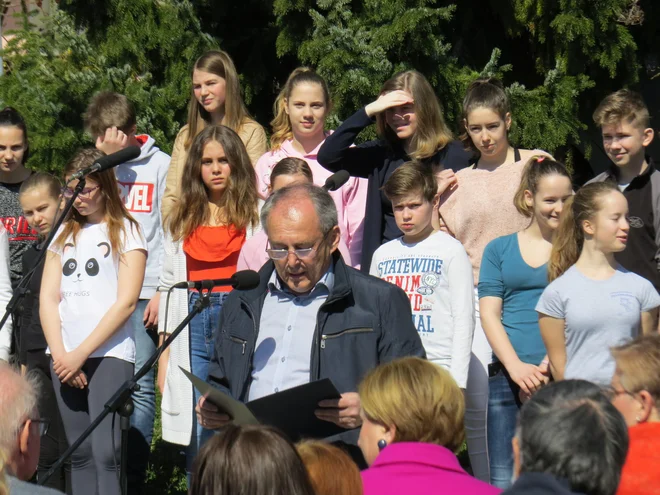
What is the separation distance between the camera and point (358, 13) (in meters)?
7.38

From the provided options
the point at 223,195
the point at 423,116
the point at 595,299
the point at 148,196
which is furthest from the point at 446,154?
the point at 148,196

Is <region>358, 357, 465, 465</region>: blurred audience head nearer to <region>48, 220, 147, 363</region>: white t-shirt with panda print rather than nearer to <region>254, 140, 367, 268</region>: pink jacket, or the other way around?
<region>48, 220, 147, 363</region>: white t-shirt with panda print

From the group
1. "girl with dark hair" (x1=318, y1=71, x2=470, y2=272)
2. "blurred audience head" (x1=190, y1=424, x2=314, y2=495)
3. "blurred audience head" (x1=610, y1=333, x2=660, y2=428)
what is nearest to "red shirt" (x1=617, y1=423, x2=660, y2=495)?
"blurred audience head" (x1=610, y1=333, x2=660, y2=428)

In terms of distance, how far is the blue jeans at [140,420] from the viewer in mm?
5883

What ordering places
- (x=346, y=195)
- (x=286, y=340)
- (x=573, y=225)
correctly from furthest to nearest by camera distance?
1. (x=346, y=195)
2. (x=573, y=225)
3. (x=286, y=340)

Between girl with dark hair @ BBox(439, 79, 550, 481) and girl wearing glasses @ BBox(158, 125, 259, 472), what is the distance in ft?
3.85

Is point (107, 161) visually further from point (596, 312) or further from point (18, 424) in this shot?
point (596, 312)

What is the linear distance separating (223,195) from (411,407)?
2.76 m

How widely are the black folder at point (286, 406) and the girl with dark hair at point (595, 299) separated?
60.6 inches

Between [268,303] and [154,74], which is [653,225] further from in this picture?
[154,74]


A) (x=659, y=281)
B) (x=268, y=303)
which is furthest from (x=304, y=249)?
(x=659, y=281)

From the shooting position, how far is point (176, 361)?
5426 mm

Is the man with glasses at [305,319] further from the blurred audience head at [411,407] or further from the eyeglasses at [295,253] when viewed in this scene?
the blurred audience head at [411,407]

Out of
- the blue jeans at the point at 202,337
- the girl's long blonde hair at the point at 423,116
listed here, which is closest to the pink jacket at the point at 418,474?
the blue jeans at the point at 202,337
